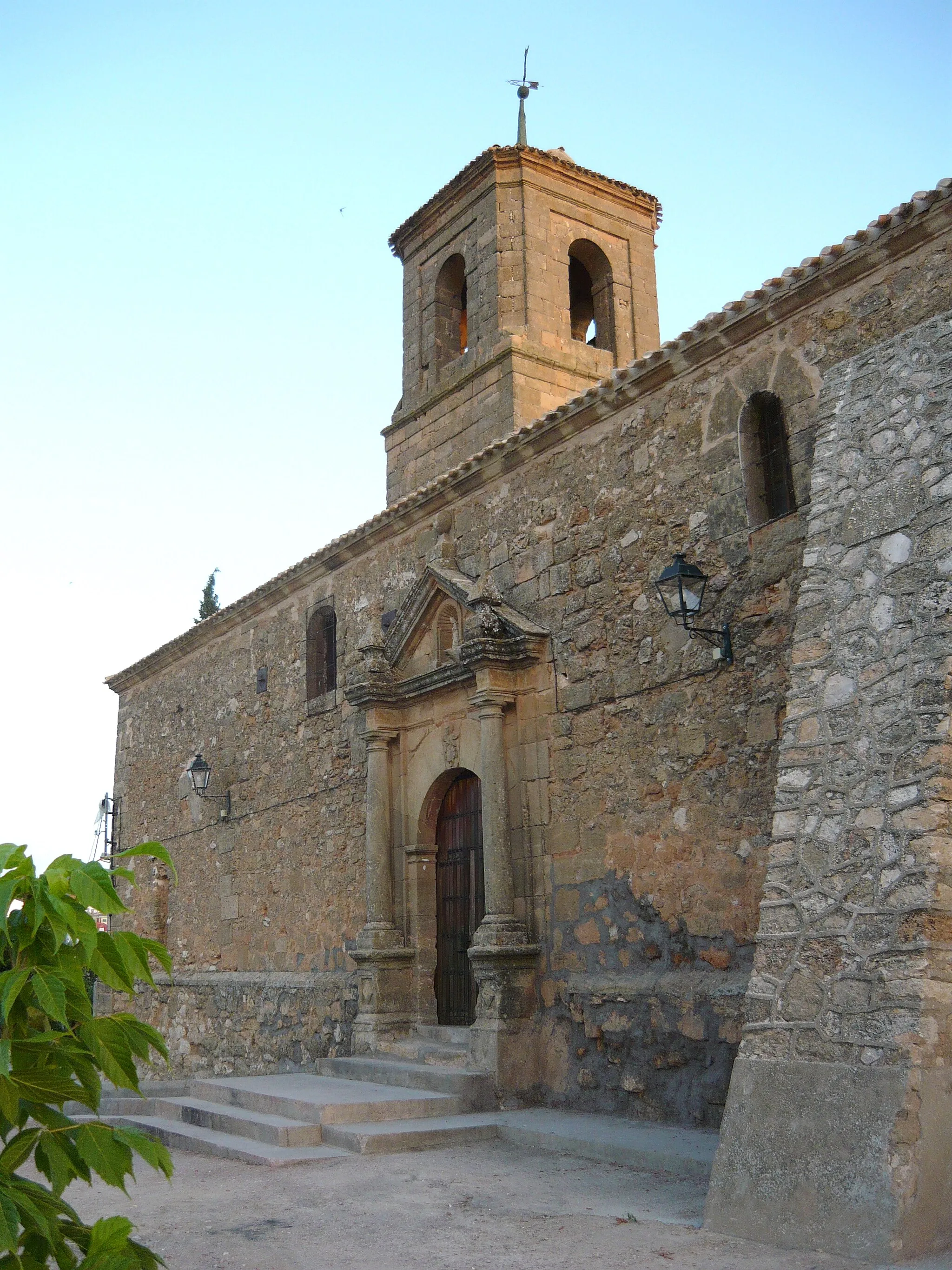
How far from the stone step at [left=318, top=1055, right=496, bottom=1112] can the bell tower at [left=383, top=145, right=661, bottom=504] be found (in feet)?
19.0

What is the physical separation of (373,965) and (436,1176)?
342 cm

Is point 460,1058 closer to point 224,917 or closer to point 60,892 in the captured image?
point 224,917

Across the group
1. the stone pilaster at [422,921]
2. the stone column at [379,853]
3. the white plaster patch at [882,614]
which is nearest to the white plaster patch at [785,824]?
the white plaster patch at [882,614]

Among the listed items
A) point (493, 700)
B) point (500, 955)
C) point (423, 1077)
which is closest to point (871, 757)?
point (500, 955)

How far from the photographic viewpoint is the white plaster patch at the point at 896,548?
4.74 meters

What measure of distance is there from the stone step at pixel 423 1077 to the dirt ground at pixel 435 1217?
0.92 metres

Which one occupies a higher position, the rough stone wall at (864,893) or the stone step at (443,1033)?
the rough stone wall at (864,893)

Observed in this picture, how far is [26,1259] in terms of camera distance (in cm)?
175

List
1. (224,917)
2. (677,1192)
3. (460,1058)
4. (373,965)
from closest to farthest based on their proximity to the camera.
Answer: (677,1192)
(460,1058)
(373,965)
(224,917)

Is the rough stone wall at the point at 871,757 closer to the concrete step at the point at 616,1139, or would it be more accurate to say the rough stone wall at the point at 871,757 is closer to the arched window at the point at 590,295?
the concrete step at the point at 616,1139

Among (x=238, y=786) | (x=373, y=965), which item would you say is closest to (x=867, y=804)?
(x=373, y=965)

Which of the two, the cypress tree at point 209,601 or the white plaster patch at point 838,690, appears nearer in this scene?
the white plaster patch at point 838,690

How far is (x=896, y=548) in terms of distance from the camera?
4.79m

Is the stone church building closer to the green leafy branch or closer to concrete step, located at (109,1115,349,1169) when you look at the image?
concrete step, located at (109,1115,349,1169)
